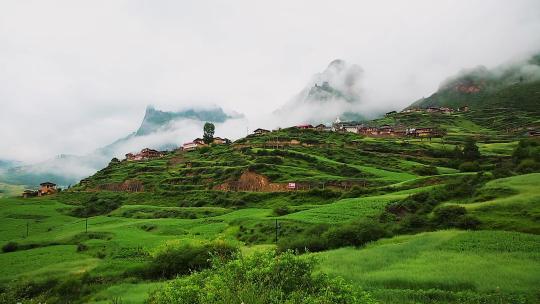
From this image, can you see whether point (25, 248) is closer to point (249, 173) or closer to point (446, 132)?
point (249, 173)

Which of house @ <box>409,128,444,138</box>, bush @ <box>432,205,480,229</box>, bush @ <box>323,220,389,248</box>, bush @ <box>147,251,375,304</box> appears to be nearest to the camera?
bush @ <box>147,251,375,304</box>

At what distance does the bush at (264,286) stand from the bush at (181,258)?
21.0 meters

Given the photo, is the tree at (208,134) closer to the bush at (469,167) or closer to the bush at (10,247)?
the bush at (469,167)

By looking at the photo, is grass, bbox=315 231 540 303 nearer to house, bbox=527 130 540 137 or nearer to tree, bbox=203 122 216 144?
house, bbox=527 130 540 137

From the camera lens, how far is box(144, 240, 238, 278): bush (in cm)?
3828

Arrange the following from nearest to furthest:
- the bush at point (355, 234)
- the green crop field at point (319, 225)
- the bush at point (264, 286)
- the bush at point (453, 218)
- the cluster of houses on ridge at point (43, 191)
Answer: the bush at point (264, 286), the green crop field at point (319, 225), the bush at point (453, 218), the bush at point (355, 234), the cluster of houses on ridge at point (43, 191)

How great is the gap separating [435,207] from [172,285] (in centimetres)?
3382

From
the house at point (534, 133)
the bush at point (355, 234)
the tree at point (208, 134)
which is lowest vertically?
the bush at point (355, 234)

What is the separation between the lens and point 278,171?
315 feet

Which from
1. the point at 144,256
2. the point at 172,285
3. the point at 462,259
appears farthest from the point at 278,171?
the point at 172,285

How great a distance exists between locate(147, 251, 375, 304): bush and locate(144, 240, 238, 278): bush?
2099 centimetres

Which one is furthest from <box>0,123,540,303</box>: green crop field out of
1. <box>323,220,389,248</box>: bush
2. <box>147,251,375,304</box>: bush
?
<box>147,251,375,304</box>: bush

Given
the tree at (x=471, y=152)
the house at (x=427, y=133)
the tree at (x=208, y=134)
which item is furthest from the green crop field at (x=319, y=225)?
the tree at (x=208, y=134)

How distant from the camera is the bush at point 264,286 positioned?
14227 mm
